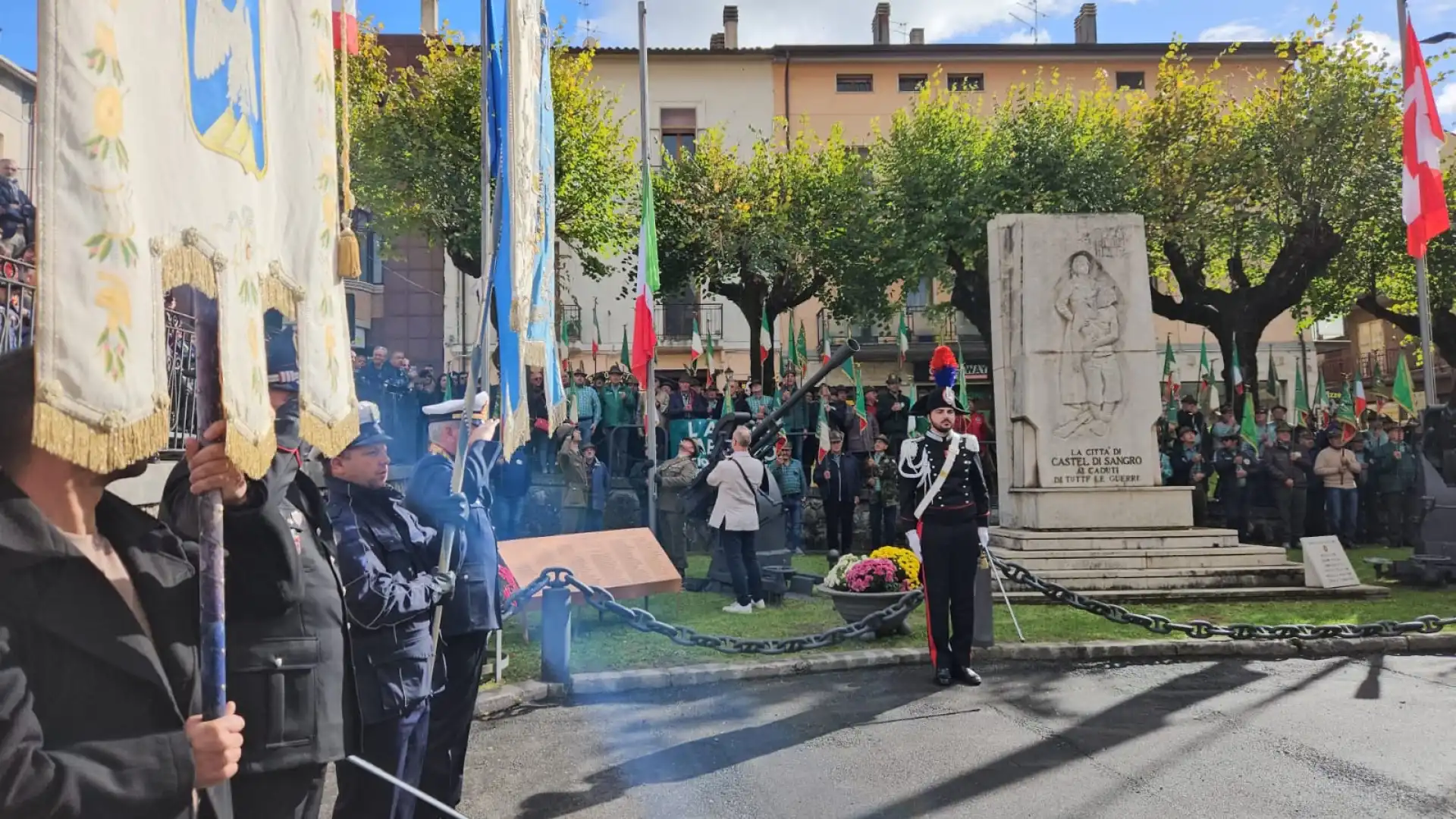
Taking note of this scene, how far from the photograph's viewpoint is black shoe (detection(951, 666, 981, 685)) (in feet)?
22.6

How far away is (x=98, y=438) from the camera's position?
159 centimetres

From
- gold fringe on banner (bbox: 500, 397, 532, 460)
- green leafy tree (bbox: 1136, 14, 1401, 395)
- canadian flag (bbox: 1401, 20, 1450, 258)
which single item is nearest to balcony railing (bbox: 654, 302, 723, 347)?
green leafy tree (bbox: 1136, 14, 1401, 395)

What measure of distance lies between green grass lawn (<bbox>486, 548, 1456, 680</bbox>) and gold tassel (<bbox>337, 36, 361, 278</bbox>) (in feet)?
16.7

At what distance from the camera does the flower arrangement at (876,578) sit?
817cm

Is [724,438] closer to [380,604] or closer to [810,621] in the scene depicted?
[810,621]

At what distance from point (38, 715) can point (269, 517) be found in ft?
2.28

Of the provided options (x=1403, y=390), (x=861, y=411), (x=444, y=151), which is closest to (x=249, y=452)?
(x=861, y=411)

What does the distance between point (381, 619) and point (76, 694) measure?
4.81 ft

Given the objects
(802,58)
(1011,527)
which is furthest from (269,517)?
(802,58)

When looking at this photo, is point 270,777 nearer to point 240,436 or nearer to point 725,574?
point 240,436

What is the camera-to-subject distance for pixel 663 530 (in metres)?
12.1

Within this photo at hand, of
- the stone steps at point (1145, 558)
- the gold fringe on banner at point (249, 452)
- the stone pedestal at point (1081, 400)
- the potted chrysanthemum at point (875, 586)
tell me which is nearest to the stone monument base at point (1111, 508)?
the stone pedestal at point (1081, 400)

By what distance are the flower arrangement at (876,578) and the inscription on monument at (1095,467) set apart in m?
4.46

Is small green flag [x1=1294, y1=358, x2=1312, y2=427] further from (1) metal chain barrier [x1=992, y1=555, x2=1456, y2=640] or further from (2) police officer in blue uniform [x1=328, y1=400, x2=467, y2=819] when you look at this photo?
(2) police officer in blue uniform [x1=328, y1=400, x2=467, y2=819]
